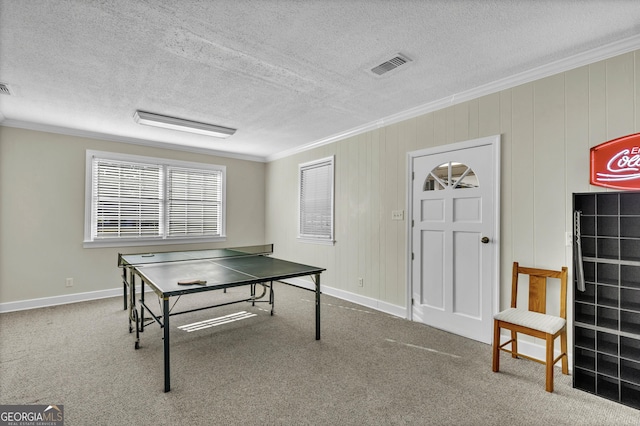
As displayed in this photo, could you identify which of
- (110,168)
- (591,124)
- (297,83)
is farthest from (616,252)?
(110,168)

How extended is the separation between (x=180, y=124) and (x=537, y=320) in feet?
A: 15.2

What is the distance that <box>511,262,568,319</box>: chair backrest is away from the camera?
2.61 m

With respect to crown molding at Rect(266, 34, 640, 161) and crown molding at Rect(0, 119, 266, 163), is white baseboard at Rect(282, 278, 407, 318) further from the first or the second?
crown molding at Rect(0, 119, 266, 163)

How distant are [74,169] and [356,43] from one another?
4.75 meters

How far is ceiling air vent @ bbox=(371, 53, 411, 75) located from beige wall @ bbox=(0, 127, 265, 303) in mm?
4450

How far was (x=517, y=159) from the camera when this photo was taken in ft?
9.79

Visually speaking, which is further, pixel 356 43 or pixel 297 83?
pixel 297 83

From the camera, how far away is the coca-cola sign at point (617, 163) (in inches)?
89.7

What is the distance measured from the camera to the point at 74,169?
15.6 feet

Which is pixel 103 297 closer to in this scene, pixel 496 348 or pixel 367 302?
pixel 367 302

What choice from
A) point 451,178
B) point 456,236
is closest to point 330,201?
point 451,178

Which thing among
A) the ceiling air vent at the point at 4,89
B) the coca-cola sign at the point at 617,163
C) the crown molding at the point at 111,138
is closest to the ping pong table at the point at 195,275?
the ceiling air vent at the point at 4,89

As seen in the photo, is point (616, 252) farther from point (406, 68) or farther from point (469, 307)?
point (406, 68)

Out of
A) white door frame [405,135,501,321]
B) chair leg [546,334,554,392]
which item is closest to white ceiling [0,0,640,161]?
white door frame [405,135,501,321]
